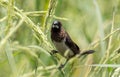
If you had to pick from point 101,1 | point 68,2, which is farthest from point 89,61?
point 101,1

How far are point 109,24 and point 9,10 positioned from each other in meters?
1.68

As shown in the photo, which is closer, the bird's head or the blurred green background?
the blurred green background

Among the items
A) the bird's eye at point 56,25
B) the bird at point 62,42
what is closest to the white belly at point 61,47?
the bird at point 62,42

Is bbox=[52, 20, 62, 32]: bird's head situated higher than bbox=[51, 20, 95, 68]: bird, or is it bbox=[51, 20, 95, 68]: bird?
bbox=[52, 20, 62, 32]: bird's head

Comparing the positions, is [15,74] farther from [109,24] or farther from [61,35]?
[109,24]

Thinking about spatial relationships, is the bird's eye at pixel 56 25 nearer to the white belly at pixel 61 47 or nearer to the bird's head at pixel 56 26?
the bird's head at pixel 56 26

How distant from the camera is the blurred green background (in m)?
1.68

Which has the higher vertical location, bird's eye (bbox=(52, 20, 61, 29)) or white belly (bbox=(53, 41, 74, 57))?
bird's eye (bbox=(52, 20, 61, 29))

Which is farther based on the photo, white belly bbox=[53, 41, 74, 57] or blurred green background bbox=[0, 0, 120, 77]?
white belly bbox=[53, 41, 74, 57]

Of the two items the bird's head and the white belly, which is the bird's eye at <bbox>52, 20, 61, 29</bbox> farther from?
the white belly

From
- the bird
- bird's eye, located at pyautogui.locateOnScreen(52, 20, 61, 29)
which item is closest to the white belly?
the bird

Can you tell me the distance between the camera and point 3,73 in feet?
7.28

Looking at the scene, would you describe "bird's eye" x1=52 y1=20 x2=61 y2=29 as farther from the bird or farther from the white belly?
the white belly

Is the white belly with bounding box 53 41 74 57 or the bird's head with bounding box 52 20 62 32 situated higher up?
the bird's head with bounding box 52 20 62 32
